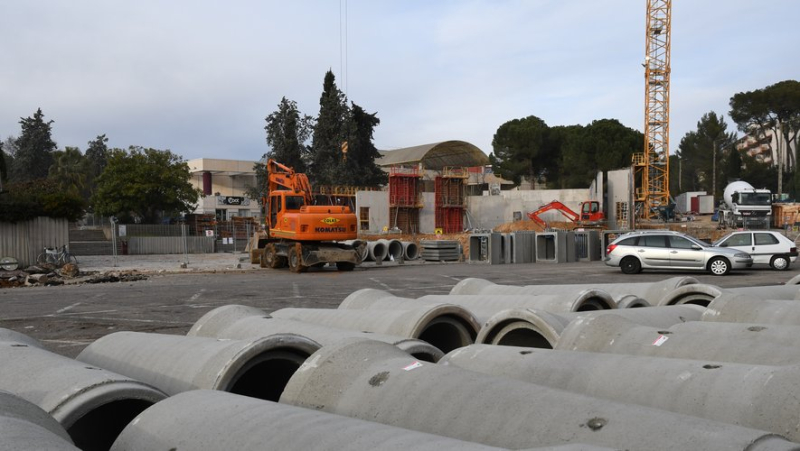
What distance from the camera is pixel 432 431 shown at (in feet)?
10.3

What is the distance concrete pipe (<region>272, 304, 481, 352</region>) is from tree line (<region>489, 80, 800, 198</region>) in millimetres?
68925

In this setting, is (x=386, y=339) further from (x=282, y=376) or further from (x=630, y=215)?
(x=630, y=215)

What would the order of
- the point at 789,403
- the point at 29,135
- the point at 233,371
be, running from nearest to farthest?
1. the point at 789,403
2. the point at 233,371
3. the point at 29,135

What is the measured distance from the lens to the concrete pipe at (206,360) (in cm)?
409

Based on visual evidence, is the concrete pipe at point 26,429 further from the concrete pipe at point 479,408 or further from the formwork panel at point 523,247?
the formwork panel at point 523,247

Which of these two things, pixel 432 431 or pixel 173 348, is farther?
pixel 173 348

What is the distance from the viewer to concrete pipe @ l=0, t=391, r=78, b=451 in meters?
2.35

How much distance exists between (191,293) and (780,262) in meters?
18.1

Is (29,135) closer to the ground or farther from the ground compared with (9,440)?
farther from the ground

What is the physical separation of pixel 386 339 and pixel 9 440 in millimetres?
2739

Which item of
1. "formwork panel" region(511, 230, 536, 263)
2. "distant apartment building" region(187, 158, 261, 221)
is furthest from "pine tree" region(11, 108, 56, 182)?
"formwork panel" region(511, 230, 536, 263)

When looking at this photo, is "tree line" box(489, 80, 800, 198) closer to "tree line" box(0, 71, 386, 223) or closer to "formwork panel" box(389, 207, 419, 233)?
"tree line" box(0, 71, 386, 223)

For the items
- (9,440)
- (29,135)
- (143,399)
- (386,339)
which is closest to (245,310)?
(386,339)

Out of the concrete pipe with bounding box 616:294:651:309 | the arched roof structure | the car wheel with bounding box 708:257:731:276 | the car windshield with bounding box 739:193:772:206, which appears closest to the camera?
the concrete pipe with bounding box 616:294:651:309
